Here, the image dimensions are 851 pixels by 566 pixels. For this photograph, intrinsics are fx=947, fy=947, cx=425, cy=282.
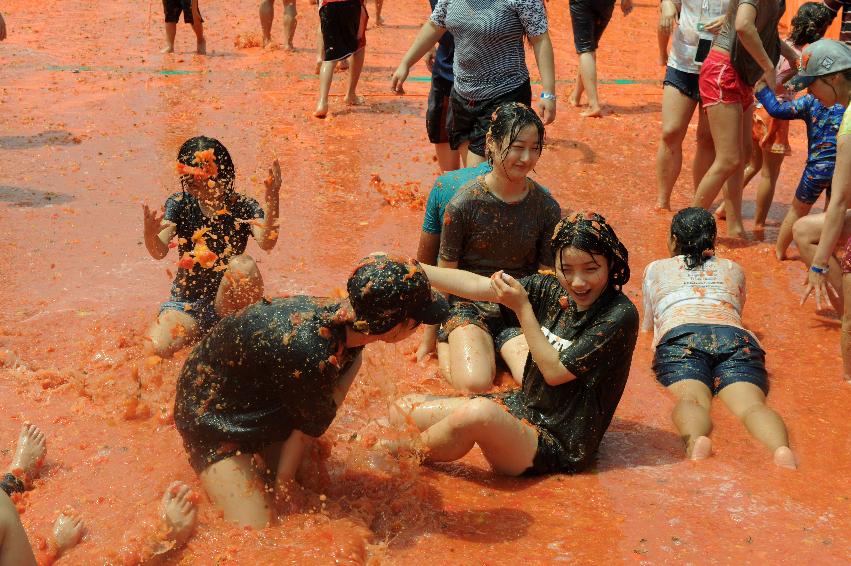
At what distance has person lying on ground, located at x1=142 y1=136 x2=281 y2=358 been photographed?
16.9 ft

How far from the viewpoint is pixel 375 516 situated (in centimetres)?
392

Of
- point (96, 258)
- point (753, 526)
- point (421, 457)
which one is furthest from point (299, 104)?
point (753, 526)

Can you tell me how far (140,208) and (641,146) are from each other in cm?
509

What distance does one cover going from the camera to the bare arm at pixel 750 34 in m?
6.63

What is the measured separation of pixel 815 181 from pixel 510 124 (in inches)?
117

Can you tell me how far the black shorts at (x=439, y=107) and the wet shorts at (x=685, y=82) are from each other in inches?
70.5

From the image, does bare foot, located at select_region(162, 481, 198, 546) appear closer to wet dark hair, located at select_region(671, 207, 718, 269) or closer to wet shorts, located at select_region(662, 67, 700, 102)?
wet dark hair, located at select_region(671, 207, 718, 269)

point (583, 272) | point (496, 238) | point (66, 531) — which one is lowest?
point (66, 531)

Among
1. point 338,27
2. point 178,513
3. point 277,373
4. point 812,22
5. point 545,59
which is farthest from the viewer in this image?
point 338,27

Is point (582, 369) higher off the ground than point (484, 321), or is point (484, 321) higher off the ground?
point (582, 369)

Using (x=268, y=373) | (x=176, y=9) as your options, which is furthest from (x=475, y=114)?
(x=176, y=9)

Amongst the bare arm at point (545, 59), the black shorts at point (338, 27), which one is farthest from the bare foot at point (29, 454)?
the black shorts at point (338, 27)

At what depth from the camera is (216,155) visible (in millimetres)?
5156

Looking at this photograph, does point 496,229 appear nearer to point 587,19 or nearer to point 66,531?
point 66,531
